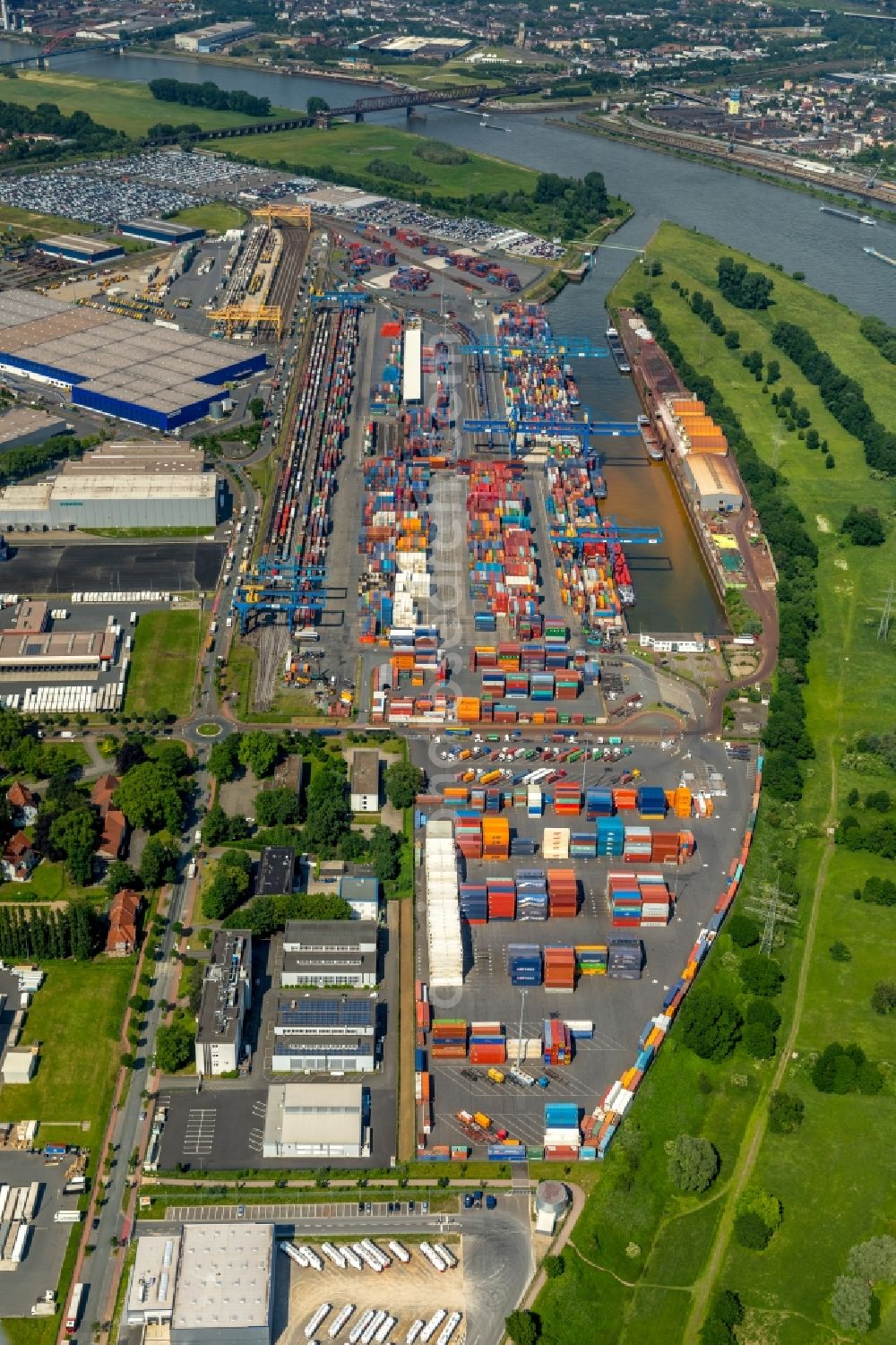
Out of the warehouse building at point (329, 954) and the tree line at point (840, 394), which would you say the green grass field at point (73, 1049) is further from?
the tree line at point (840, 394)

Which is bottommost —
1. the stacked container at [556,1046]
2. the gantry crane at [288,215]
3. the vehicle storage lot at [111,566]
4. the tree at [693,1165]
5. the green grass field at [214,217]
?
the tree at [693,1165]

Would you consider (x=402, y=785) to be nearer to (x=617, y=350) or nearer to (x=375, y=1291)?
(x=375, y=1291)

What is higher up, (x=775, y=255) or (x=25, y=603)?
(x=775, y=255)

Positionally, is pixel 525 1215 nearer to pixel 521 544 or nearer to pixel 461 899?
pixel 461 899

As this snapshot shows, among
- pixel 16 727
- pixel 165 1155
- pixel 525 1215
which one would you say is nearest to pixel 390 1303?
pixel 525 1215

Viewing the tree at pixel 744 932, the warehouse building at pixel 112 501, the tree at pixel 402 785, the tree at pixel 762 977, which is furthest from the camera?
the warehouse building at pixel 112 501

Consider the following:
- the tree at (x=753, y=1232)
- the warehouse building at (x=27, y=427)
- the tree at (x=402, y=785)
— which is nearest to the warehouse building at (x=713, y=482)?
the tree at (x=402, y=785)

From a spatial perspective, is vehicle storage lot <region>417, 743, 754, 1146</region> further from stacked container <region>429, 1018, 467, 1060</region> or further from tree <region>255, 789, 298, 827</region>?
tree <region>255, 789, 298, 827</region>

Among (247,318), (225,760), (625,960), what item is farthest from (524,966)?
(247,318)
